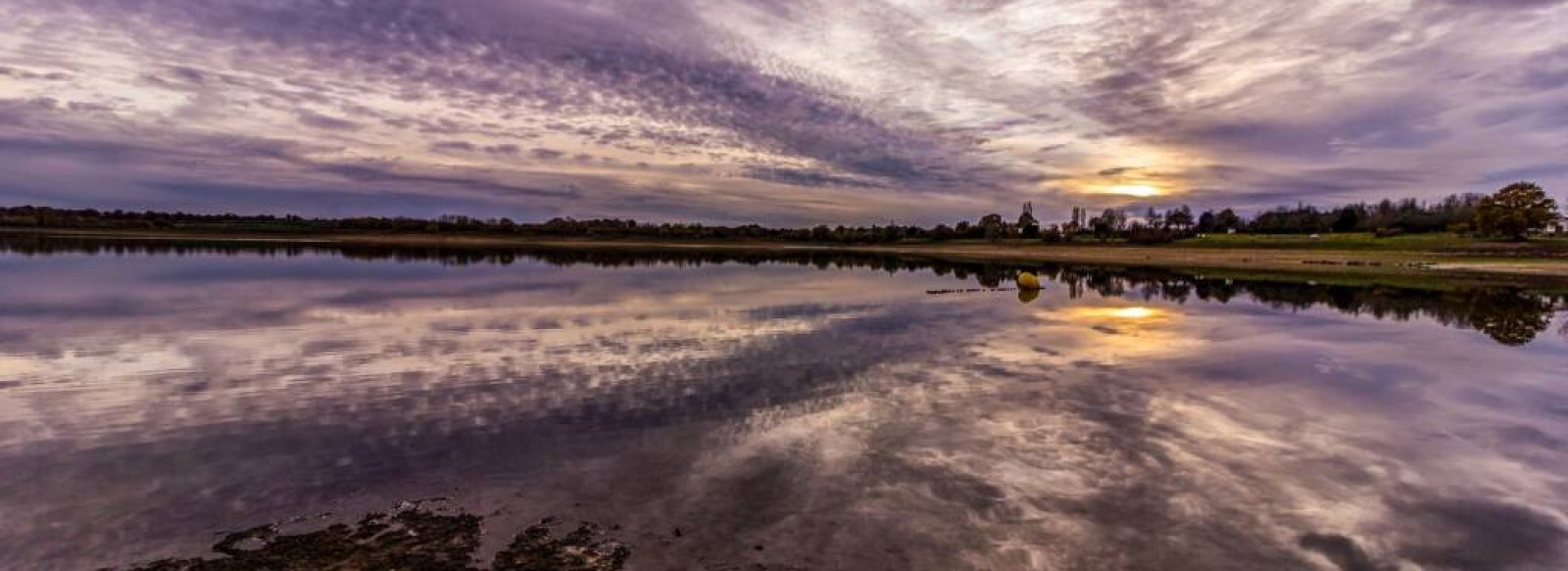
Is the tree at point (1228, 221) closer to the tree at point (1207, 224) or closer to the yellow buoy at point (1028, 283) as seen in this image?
the tree at point (1207, 224)

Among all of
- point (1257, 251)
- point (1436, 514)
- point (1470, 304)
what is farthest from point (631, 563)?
point (1257, 251)

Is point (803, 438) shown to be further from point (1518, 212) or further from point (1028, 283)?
point (1518, 212)

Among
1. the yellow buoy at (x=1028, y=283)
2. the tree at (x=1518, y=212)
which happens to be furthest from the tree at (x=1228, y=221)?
the yellow buoy at (x=1028, y=283)

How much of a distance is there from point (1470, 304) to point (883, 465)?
1611 inches

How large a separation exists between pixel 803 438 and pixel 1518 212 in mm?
111956

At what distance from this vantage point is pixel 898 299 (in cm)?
3453

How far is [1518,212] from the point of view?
82.6m

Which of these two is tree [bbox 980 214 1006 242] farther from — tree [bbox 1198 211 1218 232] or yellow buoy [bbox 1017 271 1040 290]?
yellow buoy [bbox 1017 271 1040 290]

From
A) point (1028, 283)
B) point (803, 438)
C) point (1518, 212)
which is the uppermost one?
point (1518, 212)

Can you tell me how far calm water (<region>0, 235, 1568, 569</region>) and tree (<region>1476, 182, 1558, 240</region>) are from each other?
85.1 m

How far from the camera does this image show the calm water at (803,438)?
25.1ft

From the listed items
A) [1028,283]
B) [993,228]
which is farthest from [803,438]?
[993,228]

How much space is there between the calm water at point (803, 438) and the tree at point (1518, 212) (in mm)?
85080

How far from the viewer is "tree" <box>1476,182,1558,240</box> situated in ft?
272
